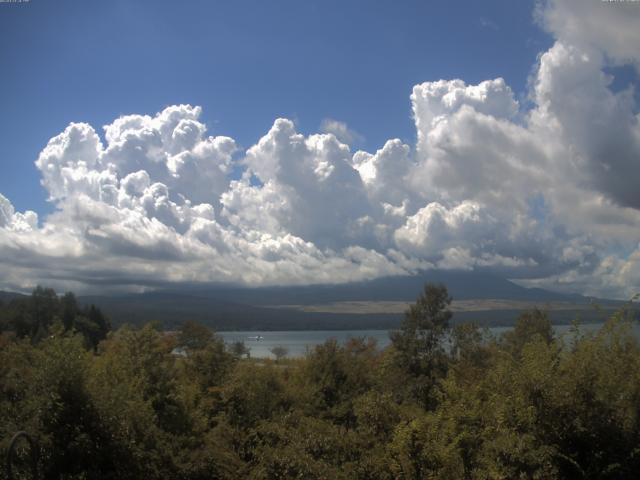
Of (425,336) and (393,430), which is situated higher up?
(425,336)

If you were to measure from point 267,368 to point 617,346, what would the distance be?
23061 mm

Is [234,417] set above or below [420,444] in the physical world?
below

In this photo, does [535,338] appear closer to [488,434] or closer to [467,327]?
[488,434]

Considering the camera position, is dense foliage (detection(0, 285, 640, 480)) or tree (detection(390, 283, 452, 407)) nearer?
dense foliage (detection(0, 285, 640, 480))

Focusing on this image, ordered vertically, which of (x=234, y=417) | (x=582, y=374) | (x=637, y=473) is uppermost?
(x=582, y=374)

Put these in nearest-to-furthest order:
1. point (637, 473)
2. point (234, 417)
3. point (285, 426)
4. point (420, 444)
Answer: point (637, 473) → point (420, 444) → point (285, 426) → point (234, 417)

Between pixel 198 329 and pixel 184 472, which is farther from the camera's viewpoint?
pixel 198 329

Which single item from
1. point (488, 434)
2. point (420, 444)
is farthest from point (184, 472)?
point (488, 434)

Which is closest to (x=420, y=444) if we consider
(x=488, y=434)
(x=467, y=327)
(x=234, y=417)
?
(x=488, y=434)

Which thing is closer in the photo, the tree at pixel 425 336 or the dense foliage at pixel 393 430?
the dense foliage at pixel 393 430

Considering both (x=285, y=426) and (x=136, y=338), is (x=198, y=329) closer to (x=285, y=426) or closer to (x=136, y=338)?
(x=136, y=338)

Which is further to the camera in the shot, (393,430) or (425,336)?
(425,336)

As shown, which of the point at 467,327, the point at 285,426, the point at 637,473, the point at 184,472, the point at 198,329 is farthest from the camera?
the point at 198,329

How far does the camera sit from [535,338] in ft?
65.7
